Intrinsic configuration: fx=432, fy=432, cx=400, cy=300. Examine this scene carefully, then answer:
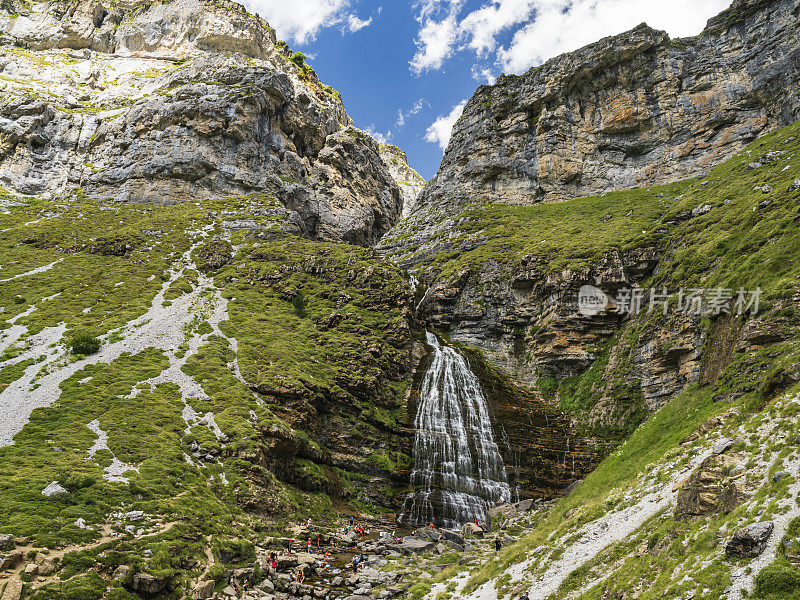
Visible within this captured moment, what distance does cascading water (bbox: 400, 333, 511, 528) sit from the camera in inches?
1597

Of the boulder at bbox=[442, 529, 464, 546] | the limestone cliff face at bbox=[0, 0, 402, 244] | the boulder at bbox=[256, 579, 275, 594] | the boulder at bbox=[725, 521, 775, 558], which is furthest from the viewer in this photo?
the limestone cliff face at bbox=[0, 0, 402, 244]

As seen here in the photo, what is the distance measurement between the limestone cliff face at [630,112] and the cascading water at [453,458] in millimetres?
67044

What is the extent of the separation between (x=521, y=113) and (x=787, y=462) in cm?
11576

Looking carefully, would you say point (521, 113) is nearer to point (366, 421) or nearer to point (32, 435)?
point (366, 421)

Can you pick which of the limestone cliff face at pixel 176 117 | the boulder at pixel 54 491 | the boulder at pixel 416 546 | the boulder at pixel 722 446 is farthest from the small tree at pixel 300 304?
the boulder at pixel 722 446

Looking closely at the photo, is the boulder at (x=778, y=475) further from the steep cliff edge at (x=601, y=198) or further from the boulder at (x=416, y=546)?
the boulder at (x=416, y=546)

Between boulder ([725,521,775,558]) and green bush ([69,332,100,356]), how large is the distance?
172ft

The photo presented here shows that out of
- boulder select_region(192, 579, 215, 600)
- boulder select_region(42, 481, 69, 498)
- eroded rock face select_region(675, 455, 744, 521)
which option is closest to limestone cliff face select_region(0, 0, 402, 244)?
boulder select_region(42, 481, 69, 498)

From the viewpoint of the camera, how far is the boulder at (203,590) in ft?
75.2

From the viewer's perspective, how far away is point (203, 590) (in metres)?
23.2

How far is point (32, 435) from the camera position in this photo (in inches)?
1206

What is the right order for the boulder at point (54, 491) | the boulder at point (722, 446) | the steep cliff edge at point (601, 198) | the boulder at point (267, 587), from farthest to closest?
the steep cliff edge at point (601, 198)
the boulder at point (267, 587)
the boulder at point (54, 491)
the boulder at point (722, 446)

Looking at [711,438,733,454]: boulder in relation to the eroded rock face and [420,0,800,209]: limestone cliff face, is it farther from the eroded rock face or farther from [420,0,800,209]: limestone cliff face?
[420,0,800,209]: limestone cliff face

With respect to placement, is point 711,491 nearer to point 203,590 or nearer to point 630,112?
point 203,590
